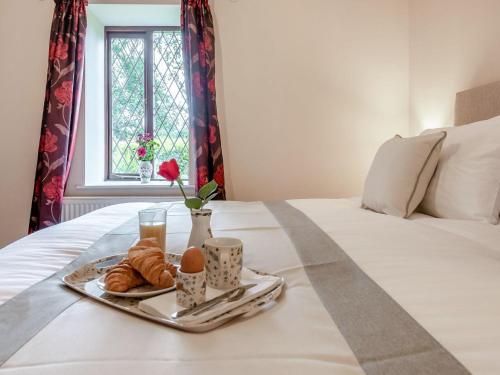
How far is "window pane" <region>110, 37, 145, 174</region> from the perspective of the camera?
3.04 m

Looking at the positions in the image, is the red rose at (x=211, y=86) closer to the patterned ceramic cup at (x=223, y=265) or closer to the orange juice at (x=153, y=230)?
the orange juice at (x=153, y=230)

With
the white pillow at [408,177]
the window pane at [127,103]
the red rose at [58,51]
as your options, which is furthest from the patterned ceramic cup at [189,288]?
the window pane at [127,103]

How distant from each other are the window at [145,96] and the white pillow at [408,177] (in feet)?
6.45

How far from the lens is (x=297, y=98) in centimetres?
263

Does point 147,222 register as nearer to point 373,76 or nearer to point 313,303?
point 313,303

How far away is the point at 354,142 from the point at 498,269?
2.04m

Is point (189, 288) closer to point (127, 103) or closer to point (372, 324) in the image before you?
point (372, 324)

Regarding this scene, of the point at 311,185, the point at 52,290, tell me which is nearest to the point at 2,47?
the point at 311,185

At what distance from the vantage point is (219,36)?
2.61 m

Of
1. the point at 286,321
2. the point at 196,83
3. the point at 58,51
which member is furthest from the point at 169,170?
the point at 58,51

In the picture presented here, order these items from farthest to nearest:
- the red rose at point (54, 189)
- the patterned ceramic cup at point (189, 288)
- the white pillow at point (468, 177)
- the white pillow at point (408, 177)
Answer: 1. the red rose at point (54, 189)
2. the white pillow at point (408, 177)
3. the white pillow at point (468, 177)
4. the patterned ceramic cup at point (189, 288)

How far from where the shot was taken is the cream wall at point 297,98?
2605 mm

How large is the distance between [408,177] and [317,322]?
106 cm

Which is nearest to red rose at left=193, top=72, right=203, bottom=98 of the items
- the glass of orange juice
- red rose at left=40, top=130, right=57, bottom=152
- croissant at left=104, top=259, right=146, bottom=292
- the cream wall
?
the cream wall
